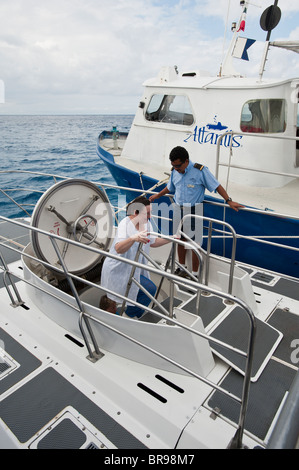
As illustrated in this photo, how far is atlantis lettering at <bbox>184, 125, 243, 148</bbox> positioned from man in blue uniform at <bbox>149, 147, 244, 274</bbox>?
7.85 feet

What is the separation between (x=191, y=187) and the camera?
3498 millimetres

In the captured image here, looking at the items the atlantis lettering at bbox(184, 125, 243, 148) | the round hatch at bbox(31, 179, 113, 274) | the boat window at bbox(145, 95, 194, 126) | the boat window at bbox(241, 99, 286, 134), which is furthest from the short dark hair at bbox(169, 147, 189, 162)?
the boat window at bbox(145, 95, 194, 126)

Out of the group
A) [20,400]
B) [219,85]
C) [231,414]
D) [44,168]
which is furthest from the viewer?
[44,168]

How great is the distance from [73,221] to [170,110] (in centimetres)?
437

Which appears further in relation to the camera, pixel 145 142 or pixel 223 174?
pixel 145 142

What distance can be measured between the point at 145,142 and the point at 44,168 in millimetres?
10567

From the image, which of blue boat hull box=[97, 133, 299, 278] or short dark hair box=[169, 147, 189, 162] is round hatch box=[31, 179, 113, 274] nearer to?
short dark hair box=[169, 147, 189, 162]

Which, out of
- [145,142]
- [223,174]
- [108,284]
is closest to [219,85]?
[223,174]

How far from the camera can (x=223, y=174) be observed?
5801mm

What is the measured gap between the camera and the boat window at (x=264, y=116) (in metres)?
5.22

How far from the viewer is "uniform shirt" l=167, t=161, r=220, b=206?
11.3 ft

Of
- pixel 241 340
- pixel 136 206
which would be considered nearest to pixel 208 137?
pixel 136 206

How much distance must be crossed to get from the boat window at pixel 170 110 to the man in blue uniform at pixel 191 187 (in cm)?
295

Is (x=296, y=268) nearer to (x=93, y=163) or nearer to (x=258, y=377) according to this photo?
(x=258, y=377)
